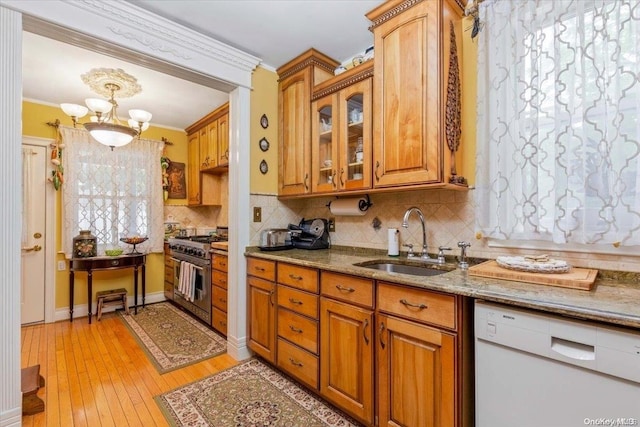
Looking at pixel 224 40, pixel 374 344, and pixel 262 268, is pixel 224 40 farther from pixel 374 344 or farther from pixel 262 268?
pixel 374 344

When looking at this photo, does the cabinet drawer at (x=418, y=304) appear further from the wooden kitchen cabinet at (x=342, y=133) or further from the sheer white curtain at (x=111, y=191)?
the sheer white curtain at (x=111, y=191)

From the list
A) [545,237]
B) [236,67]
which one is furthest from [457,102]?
[236,67]

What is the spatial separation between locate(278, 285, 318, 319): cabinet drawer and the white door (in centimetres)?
314

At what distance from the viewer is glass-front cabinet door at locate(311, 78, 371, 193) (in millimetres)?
2072

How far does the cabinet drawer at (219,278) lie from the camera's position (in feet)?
9.57

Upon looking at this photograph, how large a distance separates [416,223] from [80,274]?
3.96m

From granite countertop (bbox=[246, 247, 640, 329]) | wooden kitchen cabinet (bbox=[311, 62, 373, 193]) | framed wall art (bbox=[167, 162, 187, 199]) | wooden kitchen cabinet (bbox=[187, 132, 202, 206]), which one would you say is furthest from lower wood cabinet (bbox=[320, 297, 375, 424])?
framed wall art (bbox=[167, 162, 187, 199])

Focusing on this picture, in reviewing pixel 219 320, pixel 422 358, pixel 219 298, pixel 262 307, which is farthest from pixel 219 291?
pixel 422 358

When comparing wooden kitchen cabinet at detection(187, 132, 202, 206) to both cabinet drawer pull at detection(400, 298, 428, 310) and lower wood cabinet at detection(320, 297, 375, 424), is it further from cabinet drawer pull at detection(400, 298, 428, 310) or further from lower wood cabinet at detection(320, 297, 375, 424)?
cabinet drawer pull at detection(400, 298, 428, 310)

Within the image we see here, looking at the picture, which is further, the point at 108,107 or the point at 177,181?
the point at 177,181

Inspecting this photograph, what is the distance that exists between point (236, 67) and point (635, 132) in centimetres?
254

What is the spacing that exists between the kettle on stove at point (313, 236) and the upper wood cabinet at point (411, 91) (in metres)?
0.80

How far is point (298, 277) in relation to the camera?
1989 millimetres

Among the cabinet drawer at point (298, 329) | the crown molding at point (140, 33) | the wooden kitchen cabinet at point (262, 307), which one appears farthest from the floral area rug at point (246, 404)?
the crown molding at point (140, 33)
